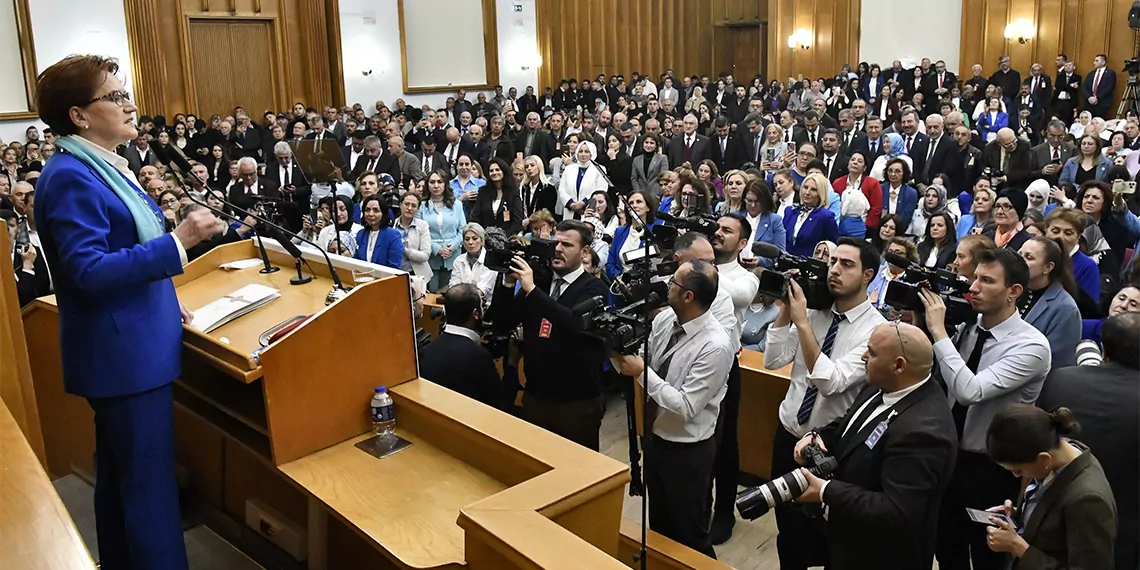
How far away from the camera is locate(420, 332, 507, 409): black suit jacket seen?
358 centimetres

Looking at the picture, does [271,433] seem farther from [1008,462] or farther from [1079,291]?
[1079,291]

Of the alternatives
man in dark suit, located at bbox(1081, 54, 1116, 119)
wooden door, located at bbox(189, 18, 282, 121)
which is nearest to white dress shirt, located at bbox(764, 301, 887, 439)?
man in dark suit, located at bbox(1081, 54, 1116, 119)

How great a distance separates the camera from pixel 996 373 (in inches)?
117

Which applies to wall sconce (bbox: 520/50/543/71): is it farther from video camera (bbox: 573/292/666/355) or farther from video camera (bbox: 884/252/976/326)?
video camera (bbox: 573/292/666/355)

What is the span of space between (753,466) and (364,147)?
756cm

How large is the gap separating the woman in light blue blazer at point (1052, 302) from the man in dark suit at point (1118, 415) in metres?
0.59

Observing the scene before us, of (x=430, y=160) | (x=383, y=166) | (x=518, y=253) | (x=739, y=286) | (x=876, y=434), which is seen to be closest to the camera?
(x=876, y=434)

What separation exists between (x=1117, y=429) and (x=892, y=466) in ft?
2.64

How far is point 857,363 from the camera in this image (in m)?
2.95

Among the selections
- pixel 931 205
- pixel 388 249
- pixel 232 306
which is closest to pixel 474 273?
pixel 388 249

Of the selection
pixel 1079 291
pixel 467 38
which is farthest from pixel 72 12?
pixel 1079 291

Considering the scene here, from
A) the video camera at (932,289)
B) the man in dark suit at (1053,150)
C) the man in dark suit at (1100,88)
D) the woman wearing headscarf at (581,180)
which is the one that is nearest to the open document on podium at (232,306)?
the video camera at (932,289)

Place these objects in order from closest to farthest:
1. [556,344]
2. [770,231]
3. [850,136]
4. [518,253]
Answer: [518,253] < [556,344] < [770,231] < [850,136]

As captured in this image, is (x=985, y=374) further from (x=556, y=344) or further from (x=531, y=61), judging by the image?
(x=531, y=61)
